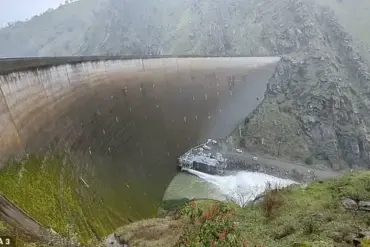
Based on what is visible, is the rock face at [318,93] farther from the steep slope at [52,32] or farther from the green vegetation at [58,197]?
the steep slope at [52,32]

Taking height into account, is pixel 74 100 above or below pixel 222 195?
above

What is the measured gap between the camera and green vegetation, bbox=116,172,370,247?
33.1 feet

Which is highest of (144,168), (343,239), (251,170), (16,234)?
(16,234)

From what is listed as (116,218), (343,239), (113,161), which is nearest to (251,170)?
(113,161)

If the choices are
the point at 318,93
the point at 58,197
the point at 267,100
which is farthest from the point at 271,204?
the point at 267,100

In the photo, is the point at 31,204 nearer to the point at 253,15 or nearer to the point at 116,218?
the point at 116,218

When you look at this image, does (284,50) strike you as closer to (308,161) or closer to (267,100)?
(267,100)

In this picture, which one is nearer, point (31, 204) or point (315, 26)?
point (31, 204)

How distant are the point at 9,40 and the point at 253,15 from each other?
116 metres

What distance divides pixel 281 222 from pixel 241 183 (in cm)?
2580

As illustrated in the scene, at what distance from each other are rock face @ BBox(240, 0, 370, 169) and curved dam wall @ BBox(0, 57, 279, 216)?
12.8 m

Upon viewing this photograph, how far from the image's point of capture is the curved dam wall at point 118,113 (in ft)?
62.0

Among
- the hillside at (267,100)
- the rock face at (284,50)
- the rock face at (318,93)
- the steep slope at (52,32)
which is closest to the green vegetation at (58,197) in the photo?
the hillside at (267,100)

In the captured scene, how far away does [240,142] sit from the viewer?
53.8m
